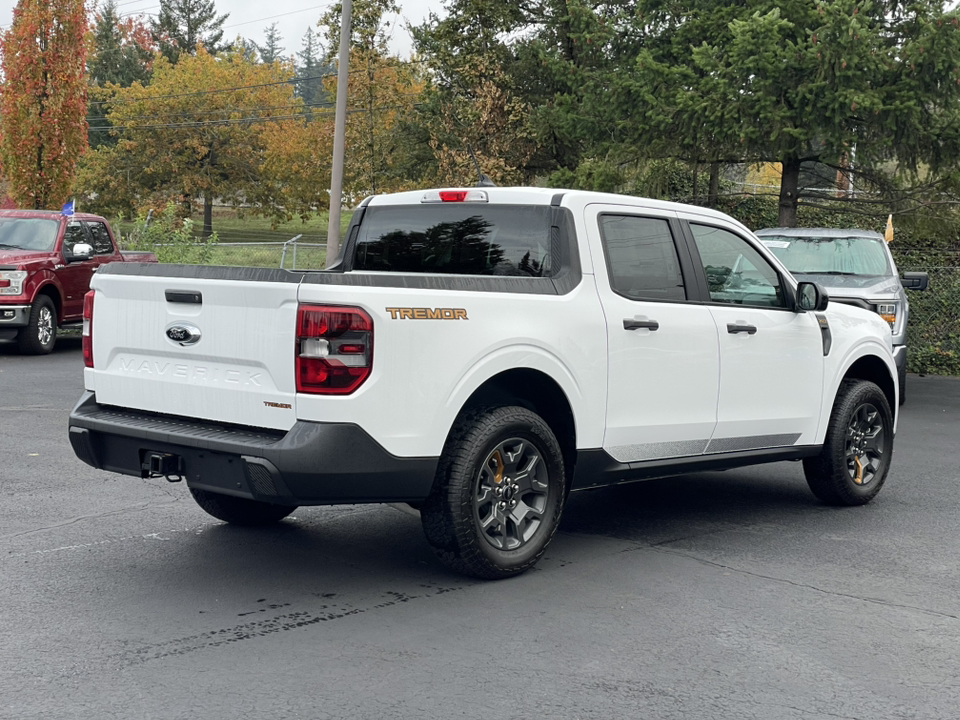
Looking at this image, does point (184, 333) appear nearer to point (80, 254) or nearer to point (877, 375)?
point (877, 375)

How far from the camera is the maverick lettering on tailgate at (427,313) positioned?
5121 mm

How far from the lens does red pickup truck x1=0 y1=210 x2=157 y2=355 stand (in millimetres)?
16141

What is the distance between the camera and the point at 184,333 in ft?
18.1

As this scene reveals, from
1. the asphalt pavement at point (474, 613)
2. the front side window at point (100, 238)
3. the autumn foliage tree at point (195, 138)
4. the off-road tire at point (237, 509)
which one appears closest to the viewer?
the asphalt pavement at point (474, 613)

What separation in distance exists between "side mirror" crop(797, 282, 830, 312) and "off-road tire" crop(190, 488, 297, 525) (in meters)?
3.26

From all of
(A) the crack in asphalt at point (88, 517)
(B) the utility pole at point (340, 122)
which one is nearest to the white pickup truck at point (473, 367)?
(A) the crack in asphalt at point (88, 517)

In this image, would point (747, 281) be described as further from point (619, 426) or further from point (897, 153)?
point (897, 153)

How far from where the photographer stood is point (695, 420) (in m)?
6.72

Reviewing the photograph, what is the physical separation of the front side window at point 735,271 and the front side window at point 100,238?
1291 cm

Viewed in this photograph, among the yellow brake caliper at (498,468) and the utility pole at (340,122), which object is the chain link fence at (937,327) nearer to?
the utility pole at (340,122)

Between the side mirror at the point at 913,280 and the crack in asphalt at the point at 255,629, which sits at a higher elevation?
the side mirror at the point at 913,280

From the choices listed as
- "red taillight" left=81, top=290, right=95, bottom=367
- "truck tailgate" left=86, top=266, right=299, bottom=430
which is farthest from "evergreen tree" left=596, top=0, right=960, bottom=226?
"truck tailgate" left=86, top=266, right=299, bottom=430

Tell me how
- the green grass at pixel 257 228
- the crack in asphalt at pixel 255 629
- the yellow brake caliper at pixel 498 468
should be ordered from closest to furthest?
the crack in asphalt at pixel 255 629
the yellow brake caliper at pixel 498 468
the green grass at pixel 257 228

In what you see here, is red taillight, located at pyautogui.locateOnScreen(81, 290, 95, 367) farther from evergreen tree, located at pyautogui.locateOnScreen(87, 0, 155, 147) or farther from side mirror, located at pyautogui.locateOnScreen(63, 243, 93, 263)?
evergreen tree, located at pyautogui.locateOnScreen(87, 0, 155, 147)
